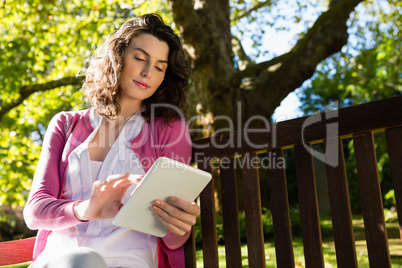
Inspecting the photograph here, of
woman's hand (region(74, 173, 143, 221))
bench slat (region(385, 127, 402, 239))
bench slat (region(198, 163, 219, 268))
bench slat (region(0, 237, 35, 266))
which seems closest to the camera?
bench slat (region(385, 127, 402, 239))

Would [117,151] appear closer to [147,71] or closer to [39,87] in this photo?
[147,71]

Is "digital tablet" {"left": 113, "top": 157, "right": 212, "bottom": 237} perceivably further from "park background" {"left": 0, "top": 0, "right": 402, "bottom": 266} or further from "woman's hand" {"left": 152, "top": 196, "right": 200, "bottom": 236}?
"park background" {"left": 0, "top": 0, "right": 402, "bottom": 266}

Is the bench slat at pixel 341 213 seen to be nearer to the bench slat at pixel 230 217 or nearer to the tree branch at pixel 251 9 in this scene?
the bench slat at pixel 230 217

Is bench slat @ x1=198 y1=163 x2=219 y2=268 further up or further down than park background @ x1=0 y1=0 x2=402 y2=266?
further down

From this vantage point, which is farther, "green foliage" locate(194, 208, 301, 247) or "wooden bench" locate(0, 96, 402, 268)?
"green foliage" locate(194, 208, 301, 247)

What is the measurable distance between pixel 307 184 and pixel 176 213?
0.55 metres

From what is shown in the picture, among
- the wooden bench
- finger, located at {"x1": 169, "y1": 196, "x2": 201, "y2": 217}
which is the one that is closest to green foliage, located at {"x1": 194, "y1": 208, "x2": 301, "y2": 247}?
the wooden bench

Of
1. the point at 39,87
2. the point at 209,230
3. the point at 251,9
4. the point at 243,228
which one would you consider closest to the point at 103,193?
the point at 209,230

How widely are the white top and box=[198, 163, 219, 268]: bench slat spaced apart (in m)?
0.25

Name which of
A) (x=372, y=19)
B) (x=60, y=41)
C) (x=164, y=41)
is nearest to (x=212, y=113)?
(x=164, y=41)

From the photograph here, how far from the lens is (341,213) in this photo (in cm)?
156

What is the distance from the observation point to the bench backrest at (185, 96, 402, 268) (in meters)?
1.47

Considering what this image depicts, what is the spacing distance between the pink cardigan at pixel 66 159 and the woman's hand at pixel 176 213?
0.21 meters

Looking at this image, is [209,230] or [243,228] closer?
[209,230]
